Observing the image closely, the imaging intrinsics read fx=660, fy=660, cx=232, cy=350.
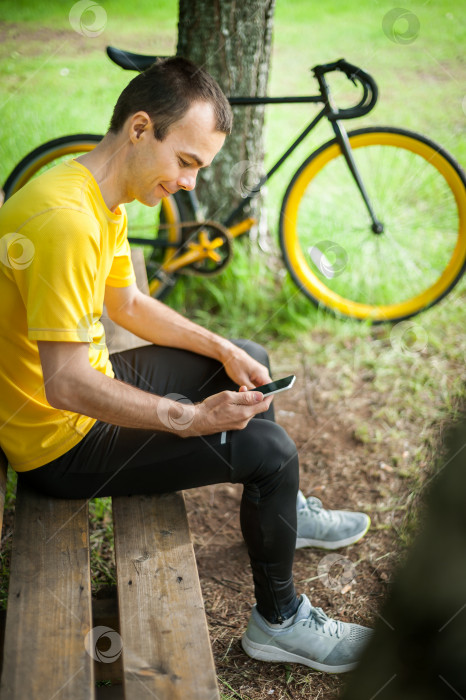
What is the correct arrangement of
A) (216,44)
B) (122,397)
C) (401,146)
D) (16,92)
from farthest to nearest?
(16,92) → (401,146) → (216,44) → (122,397)

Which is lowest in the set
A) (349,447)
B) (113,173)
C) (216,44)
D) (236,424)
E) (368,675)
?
(349,447)

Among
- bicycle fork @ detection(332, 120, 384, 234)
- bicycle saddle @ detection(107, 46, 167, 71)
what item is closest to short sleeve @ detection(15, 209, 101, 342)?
bicycle saddle @ detection(107, 46, 167, 71)

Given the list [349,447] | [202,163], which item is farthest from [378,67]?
[202,163]

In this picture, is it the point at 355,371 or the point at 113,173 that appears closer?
the point at 113,173

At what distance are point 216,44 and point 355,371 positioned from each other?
5.39 feet

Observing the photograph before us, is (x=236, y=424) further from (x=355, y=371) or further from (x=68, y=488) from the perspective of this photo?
(x=355, y=371)

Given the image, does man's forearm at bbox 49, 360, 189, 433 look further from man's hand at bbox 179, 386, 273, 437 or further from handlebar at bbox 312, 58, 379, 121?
handlebar at bbox 312, 58, 379, 121

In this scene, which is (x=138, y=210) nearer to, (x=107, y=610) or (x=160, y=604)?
(x=107, y=610)

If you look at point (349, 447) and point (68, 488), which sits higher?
point (68, 488)

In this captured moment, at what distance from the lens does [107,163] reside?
5.37 feet

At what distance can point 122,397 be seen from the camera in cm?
155

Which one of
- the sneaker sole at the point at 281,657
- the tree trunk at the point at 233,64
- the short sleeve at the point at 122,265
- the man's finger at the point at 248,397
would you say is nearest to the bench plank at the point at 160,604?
the man's finger at the point at 248,397

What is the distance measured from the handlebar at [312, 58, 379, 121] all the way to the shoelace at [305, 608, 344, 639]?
212 cm

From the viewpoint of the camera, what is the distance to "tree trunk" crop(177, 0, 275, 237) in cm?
296
